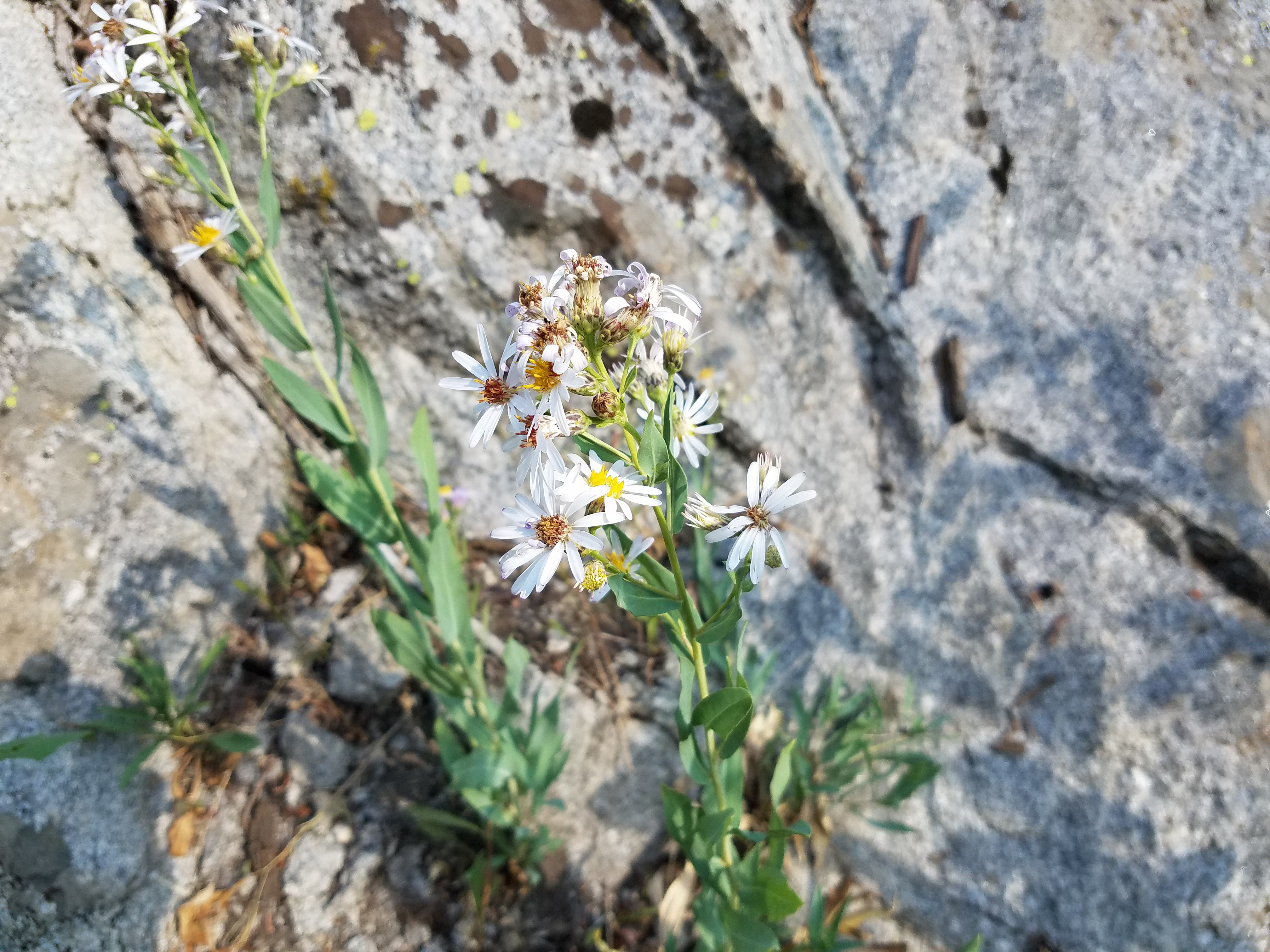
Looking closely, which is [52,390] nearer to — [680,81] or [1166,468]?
[680,81]

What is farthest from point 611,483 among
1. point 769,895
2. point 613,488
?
point 769,895

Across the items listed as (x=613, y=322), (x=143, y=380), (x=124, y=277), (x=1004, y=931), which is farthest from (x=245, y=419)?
(x=1004, y=931)

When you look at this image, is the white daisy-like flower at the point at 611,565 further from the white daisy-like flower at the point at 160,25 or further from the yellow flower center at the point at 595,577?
the white daisy-like flower at the point at 160,25

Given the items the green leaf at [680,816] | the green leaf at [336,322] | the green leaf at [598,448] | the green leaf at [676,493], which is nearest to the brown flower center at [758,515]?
the green leaf at [676,493]

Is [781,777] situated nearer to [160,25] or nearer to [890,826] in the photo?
[890,826]

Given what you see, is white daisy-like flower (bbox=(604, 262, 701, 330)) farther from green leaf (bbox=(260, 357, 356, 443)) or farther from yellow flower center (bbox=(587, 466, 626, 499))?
green leaf (bbox=(260, 357, 356, 443))

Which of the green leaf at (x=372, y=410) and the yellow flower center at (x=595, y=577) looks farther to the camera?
the green leaf at (x=372, y=410)

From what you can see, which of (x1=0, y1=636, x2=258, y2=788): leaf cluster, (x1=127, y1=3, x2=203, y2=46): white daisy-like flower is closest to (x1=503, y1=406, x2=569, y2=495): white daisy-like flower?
(x1=127, y1=3, x2=203, y2=46): white daisy-like flower
